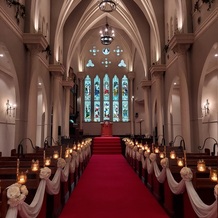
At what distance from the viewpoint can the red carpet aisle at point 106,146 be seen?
60.0 ft

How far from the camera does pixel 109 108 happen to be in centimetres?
2775

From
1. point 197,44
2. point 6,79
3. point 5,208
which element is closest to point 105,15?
point 6,79

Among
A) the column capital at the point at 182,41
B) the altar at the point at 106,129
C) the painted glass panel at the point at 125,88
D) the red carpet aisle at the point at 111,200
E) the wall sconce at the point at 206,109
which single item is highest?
the painted glass panel at the point at 125,88

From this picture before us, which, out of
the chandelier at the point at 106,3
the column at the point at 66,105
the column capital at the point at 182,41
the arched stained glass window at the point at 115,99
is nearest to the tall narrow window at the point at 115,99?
the arched stained glass window at the point at 115,99

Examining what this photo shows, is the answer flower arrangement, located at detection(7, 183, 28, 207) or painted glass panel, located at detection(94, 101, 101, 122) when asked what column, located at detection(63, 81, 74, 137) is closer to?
painted glass panel, located at detection(94, 101, 101, 122)

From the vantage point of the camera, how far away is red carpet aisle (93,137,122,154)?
18.3 m

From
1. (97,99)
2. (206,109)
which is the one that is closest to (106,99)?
(97,99)

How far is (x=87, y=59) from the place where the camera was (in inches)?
1107

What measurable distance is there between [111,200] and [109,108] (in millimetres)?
22027

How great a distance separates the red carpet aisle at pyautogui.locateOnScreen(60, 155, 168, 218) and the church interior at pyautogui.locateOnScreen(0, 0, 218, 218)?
1.6 inches

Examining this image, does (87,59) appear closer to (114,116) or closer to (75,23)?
(114,116)

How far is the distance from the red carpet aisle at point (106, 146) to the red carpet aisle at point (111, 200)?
984cm

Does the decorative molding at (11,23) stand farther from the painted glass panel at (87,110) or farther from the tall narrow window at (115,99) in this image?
the tall narrow window at (115,99)

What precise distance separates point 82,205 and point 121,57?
2423cm
